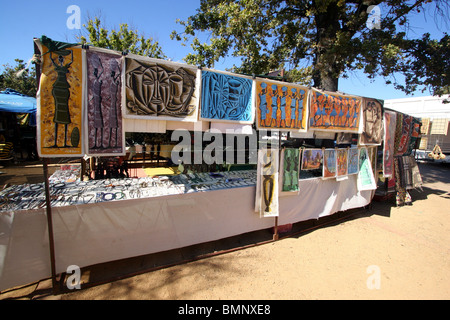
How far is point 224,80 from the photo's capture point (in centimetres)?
325

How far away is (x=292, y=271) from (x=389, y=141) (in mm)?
4821

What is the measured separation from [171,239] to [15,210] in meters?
1.88

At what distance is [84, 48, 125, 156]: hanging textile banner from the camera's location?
2.45m

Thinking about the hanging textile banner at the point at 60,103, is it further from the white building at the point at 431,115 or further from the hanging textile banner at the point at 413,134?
the white building at the point at 431,115

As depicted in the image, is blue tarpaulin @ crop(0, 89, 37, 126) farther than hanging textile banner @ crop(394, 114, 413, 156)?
Yes

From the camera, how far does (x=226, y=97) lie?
327 centimetres

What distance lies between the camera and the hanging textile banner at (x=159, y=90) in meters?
2.65

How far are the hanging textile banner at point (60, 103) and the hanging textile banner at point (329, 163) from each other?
173 inches

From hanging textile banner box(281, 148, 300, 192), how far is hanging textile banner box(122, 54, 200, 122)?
76.7 inches

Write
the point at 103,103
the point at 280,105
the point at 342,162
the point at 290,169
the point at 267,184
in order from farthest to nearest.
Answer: the point at 342,162 → the point at 290,169 → the point at 267,184 → the point at 280,105 → the point at 103,103

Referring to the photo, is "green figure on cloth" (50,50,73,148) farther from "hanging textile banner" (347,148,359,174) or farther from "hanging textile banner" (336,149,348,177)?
"hanging textile banner" (347,148,359,174)

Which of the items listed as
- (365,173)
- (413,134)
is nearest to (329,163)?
(365,173)

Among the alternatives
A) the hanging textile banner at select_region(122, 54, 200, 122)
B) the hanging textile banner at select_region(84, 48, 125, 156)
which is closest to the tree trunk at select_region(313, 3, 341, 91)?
the hanging textile banner at select_region(122, 54, 200, 122)

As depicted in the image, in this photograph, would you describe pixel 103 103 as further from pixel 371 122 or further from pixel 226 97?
pixel 371 122
